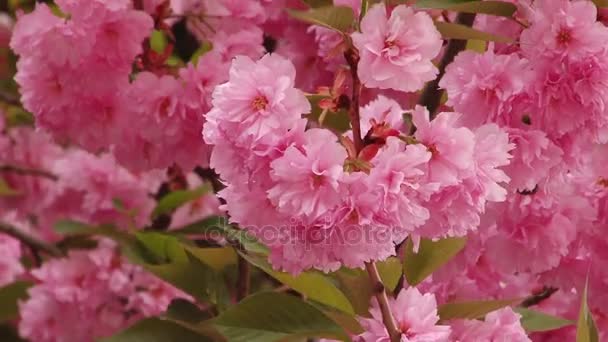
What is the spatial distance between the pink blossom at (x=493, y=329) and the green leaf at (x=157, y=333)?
0.27 meters

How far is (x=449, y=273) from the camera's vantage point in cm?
96

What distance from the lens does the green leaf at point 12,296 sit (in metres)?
1.62

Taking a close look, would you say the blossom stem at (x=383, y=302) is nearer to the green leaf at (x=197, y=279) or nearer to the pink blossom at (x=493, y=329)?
the pink blossom at (x=493, y=329)

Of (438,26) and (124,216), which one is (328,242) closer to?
(438,26)

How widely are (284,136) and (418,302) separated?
0.20m

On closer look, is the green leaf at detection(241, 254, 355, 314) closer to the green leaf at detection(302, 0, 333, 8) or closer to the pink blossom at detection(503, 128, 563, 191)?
the pink blossom at detection(503, 128, 563, 191)

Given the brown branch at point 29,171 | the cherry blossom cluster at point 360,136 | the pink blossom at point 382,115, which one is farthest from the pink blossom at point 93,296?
the pink blossom at point 382,115

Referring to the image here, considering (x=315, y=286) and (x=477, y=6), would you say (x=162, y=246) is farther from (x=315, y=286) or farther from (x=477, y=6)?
(x=477, y=6)

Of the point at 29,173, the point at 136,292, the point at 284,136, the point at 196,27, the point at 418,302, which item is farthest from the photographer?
the point at 29,173

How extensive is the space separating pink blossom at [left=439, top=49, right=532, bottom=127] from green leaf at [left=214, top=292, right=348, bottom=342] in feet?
0.64

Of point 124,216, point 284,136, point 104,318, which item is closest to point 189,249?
point 284,136

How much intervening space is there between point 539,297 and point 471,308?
0.26 m

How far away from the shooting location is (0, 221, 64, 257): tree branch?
161cm

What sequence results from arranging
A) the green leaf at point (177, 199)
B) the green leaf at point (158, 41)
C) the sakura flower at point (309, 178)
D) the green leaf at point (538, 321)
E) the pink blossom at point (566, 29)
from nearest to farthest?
the sakura flower at point (309, 178)
the pink blossom at point (566, 29)
the green leaf at point (538, 321)
the green leaf at point (158, 41)
the green leaf at point (177, 199)
